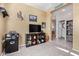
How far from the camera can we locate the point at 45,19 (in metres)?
2.18

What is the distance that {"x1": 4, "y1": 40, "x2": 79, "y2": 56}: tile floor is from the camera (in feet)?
6.74

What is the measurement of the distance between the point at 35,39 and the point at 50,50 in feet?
1.17

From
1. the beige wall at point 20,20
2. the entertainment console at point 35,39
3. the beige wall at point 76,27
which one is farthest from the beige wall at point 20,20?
the beige wall at point 76,27

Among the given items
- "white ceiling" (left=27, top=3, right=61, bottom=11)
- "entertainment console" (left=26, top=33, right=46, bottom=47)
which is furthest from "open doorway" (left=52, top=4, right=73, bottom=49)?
"entertainment console" (left=26, top=33, right=46, bottom=47)

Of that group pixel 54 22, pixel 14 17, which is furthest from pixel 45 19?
pixel 14 17

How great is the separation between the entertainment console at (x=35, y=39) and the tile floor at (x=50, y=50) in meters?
0.08

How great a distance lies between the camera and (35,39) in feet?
7.25

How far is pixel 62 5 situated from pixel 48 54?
94 centimetres

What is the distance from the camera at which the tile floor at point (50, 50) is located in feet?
6.74

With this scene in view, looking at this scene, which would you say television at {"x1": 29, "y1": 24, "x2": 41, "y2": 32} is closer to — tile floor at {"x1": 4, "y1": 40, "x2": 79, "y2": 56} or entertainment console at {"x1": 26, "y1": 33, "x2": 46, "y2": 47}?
entertainment console at {"x1": 26, "y1": 33, "x2": 46, "y2": 47}

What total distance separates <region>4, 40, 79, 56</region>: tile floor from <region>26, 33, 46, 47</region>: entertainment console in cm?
8

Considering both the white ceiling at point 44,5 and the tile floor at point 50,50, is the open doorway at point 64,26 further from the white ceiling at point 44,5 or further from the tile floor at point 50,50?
the white ceiling at point 44,5

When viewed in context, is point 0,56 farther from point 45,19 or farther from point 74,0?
point 74,0

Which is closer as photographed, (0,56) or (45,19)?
(0,56)
